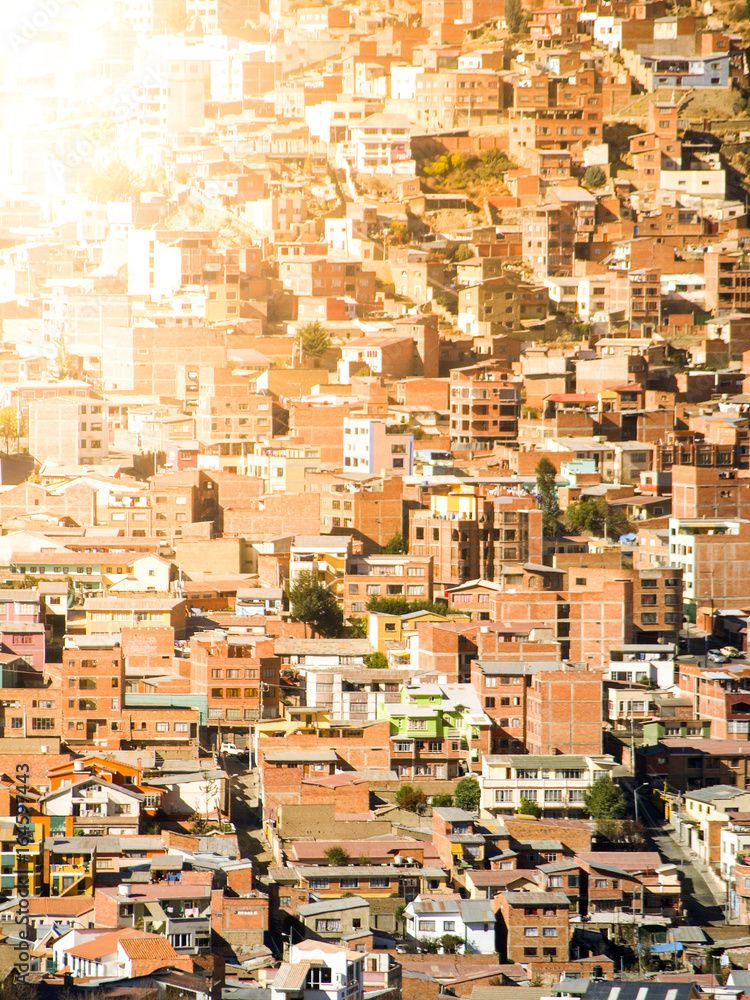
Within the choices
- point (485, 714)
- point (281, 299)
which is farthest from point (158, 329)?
point (485, 714)

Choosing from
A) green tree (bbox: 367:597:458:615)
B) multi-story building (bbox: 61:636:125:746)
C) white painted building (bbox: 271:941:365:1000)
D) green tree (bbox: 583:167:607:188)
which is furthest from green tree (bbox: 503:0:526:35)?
white painted building (bbox: 271:941:365:1000)

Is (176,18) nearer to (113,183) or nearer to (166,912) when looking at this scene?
(113,183)

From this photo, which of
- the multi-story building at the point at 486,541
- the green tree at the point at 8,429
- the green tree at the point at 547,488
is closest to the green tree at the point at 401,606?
the multi-story building at the point at 486,541

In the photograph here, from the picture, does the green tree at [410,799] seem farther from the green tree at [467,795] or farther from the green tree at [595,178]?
the green tree at [595,178]

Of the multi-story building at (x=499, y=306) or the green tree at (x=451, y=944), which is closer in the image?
the green tree at (x=451, y=944)

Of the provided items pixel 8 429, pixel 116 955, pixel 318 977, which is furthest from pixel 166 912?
pixel 8 429

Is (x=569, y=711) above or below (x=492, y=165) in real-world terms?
below

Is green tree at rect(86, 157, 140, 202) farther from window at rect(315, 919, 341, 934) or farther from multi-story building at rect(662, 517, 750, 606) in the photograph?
window at rect(315, 919, 341, 934)
